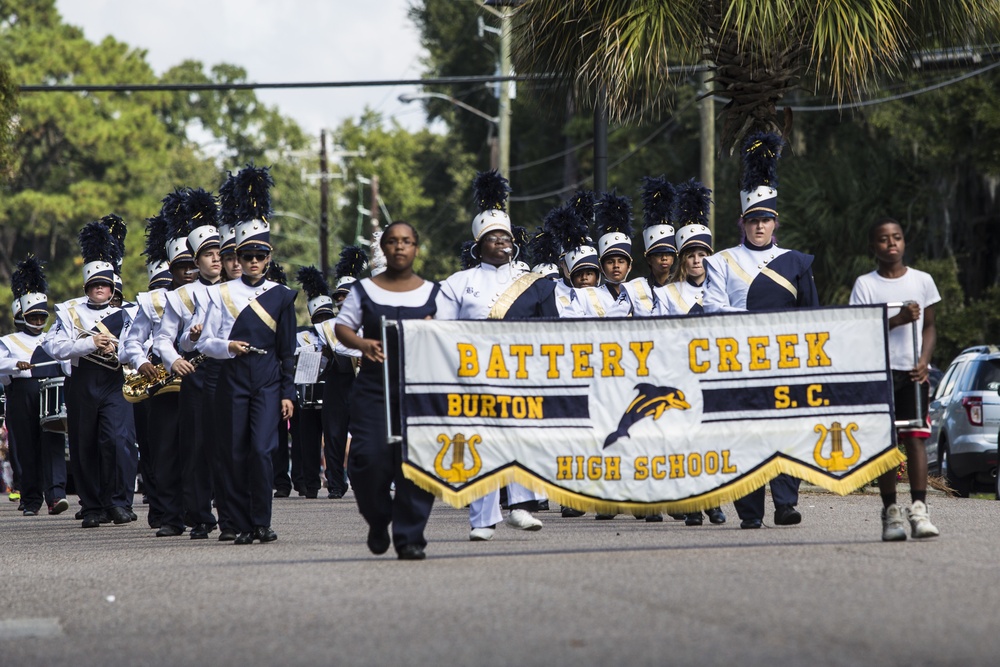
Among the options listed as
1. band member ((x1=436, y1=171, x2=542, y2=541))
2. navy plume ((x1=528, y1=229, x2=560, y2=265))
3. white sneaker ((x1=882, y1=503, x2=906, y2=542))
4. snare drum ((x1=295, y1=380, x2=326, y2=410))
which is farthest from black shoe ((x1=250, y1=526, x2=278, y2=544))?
snare drum ((x1=295, y1=380, x2=326, y2=410))

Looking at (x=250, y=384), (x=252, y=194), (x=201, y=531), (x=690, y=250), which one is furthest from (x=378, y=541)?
(x=690, y=250)

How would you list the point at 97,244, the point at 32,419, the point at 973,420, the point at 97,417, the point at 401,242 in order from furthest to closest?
the point at 973,420, the point at 32,419, the point at 97,244, the point at 97,417, the point at 401,242

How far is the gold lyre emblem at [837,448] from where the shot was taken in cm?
1057

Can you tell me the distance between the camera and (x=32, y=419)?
59.6 feet

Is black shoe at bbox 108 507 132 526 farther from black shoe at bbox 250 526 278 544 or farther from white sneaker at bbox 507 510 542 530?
white sneaker at bbox 507 510 542 530

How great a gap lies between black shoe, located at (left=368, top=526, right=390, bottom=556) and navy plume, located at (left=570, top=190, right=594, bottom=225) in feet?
18.6

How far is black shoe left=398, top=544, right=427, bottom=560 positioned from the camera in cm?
1021

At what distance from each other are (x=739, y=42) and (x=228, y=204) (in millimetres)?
6828

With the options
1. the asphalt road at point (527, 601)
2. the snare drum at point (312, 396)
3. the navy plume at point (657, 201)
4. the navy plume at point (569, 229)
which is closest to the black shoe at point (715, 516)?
the asphalt road at point (527, 601)

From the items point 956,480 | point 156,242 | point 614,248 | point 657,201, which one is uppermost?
point 657,201

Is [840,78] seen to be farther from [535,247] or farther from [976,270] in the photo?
[976,270]

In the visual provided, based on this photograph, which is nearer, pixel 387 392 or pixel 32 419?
pixel 387 392

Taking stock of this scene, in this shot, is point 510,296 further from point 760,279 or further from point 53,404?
point 53,404

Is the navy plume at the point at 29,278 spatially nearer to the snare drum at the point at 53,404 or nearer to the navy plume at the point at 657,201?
the snare drum at the point at 53,404
